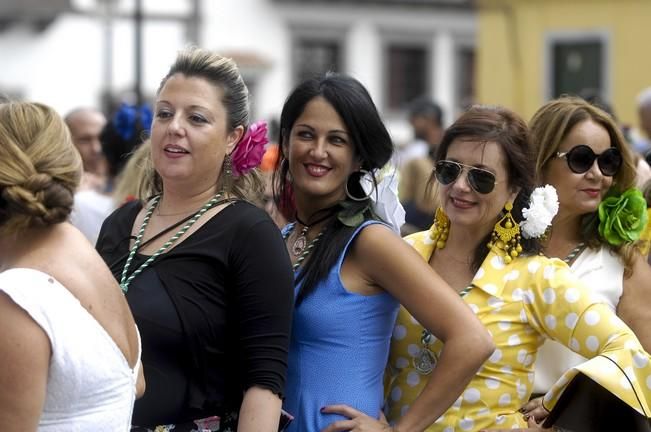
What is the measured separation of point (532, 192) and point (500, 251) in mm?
216

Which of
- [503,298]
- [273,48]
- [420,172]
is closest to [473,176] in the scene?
[503,298]

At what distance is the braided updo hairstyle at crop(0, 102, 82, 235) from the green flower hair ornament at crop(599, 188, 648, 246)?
2.07m

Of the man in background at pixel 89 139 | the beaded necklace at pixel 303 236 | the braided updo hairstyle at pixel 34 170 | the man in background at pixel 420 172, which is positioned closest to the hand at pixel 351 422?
the beaded necklace at pixel 303 236

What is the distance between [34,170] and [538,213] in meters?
1.61

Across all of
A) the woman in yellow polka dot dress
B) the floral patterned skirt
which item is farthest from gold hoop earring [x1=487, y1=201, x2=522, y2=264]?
the floral patterned skirt

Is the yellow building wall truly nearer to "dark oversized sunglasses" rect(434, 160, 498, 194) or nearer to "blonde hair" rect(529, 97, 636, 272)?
"blonde hair" rect(529, 97, 636, 272)

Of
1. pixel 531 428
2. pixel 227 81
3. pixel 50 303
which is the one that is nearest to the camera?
pixel 50 303

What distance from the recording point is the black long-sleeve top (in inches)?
117

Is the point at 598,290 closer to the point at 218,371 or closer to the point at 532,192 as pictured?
the point at 532,192

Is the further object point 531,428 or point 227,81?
point 531,428

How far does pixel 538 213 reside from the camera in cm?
343

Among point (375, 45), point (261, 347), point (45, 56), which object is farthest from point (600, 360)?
point (375, 45)

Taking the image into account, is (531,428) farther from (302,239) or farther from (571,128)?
(571,128)

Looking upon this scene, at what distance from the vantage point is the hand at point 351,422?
3.16m
